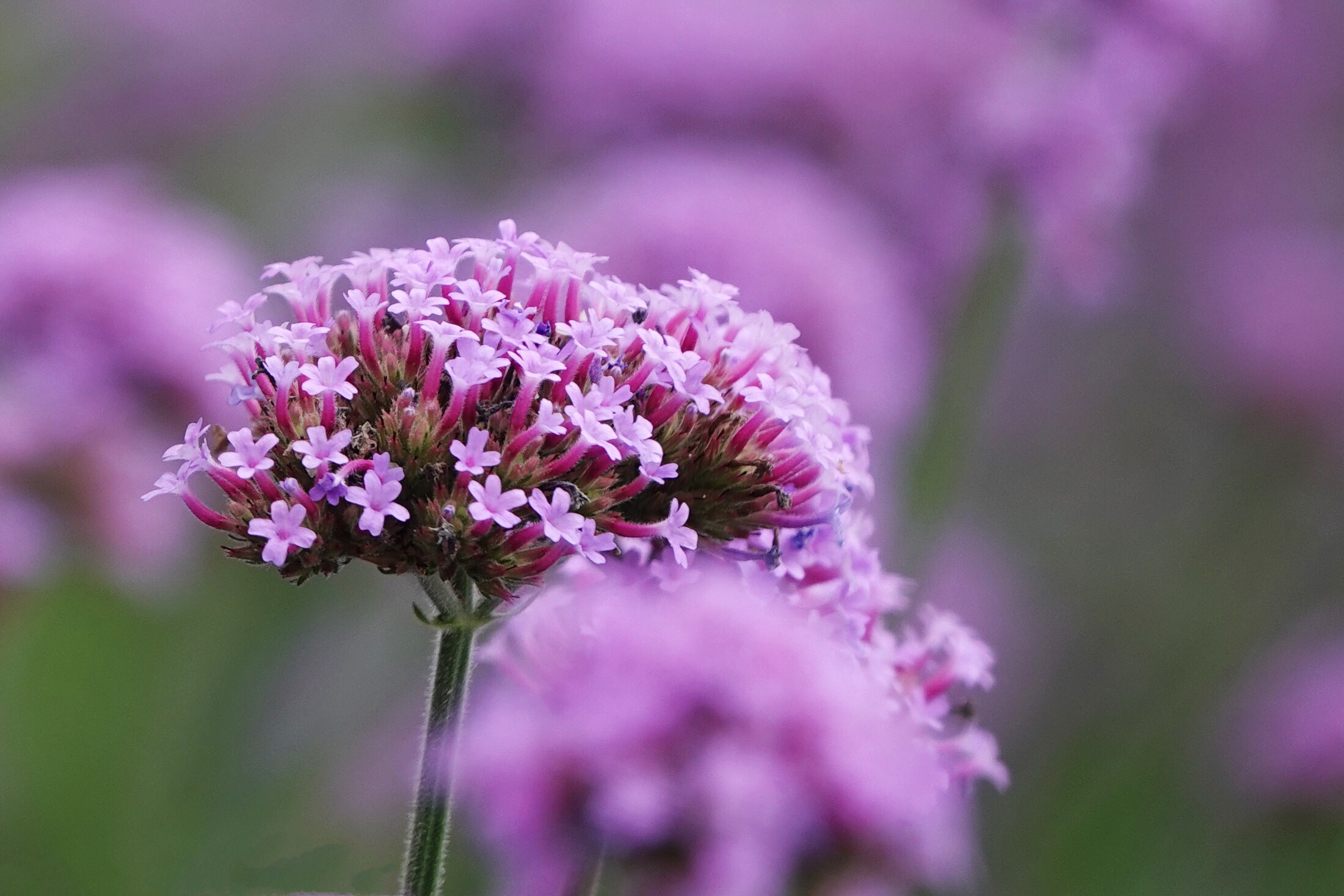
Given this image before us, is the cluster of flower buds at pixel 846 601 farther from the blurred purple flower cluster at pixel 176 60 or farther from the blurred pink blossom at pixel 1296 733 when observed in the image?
the blurred purple flower cluster at pixel 176 60

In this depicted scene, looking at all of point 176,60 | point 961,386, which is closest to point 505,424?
point 961,386

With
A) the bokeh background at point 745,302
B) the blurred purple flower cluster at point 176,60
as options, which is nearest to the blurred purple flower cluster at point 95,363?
the bokeh background at point 745,302

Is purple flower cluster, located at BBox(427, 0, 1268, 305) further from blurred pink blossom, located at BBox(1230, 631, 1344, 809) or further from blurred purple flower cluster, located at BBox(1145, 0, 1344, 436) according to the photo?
blurred purple flower cluster, located at BBox(1145, 0, 1344, 436)

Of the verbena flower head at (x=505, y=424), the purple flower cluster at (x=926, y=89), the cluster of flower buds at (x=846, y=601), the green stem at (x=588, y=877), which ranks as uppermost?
the purple flower cluster at (x=926, y=89)

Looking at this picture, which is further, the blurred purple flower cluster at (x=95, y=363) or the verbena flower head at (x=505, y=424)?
the blurred purple flower cluster at (x=95, y=363)

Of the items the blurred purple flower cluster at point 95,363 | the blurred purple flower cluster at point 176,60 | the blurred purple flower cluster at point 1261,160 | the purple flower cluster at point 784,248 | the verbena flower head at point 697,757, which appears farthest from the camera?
the blurred purple flower cluster at point 1261,160

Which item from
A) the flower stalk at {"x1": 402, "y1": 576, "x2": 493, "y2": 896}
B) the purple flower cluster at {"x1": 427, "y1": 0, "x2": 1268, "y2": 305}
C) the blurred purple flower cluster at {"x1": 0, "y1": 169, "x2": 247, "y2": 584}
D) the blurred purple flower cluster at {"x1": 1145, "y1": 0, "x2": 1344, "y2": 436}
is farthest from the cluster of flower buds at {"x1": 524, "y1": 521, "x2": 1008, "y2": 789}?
the blurred purple flower cluster at {"x1": 1145, "y1": 0, "x2": 1344, "y2": 436}

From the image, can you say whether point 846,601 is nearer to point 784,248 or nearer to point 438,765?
point 438,765
